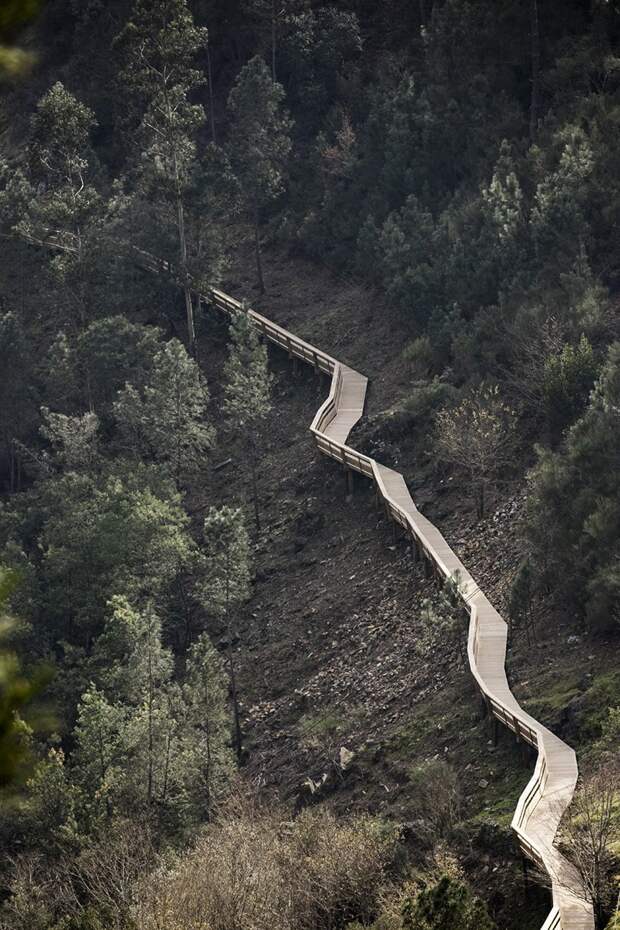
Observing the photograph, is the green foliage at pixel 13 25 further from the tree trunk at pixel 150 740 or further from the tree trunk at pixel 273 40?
the tree trunk at pixel 273 40

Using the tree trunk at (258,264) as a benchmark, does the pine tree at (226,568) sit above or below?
below

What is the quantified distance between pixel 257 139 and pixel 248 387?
17.7 metres

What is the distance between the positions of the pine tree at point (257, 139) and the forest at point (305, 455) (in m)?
0.19

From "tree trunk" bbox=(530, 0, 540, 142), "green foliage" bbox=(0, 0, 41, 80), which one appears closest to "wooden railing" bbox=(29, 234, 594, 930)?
"tree trunk" bbox=(530, 0, 540, 142)

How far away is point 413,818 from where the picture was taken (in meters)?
39.9

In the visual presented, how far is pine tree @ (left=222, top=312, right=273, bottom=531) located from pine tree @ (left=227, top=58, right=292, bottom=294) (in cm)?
1069

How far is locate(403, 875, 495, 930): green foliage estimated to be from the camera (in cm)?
2923

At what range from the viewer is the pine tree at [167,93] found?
7088cm

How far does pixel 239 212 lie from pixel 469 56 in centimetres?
1575

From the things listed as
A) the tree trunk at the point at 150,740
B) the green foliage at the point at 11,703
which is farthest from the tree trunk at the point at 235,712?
the green foliage at the point at 11,703

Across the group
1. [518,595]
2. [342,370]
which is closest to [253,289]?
[342,370]

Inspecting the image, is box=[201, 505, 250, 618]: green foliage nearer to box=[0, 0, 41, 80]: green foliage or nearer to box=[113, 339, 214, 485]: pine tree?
box=[113, 339, 214, 485]: pine tree

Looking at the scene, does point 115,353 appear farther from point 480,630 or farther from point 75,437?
point 480,630

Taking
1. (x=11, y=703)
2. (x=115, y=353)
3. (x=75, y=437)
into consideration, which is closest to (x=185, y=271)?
(x=115, y=353)
